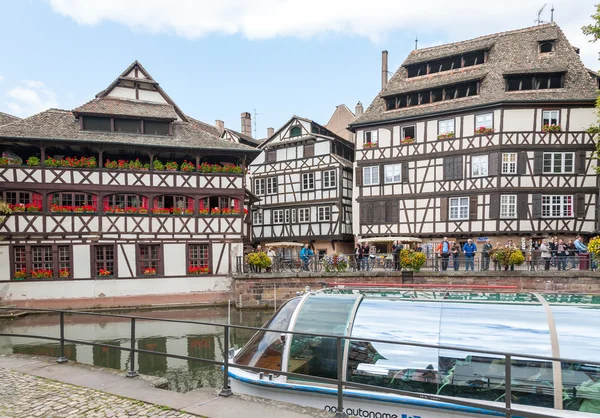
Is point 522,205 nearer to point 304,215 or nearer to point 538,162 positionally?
point 538,162

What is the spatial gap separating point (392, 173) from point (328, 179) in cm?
587

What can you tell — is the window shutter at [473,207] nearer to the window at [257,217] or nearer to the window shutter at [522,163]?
the window shutter at [522,163]

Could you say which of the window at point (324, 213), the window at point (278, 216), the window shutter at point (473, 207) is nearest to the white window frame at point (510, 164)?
the window shutter at point (473, 207)

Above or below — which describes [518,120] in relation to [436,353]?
above

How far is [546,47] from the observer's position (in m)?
29.0

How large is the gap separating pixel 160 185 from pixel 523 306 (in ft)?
73.4

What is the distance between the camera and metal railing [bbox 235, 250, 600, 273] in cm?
2055

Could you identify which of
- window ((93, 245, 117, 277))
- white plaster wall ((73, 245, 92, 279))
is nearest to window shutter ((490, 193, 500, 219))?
window ((93, 245, 117, 277))

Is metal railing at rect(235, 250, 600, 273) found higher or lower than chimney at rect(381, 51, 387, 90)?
lower

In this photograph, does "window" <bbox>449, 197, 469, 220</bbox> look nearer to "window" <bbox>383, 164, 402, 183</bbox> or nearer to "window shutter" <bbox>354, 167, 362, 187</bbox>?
"window" <bbox>383, 164, 402, 183</bbox>

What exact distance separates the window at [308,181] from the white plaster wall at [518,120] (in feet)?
48.8

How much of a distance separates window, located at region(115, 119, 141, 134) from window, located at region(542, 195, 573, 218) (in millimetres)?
25939

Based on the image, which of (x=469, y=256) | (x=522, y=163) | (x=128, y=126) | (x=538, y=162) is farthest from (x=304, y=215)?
(x=538, y=162)

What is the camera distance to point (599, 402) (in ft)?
16.6
